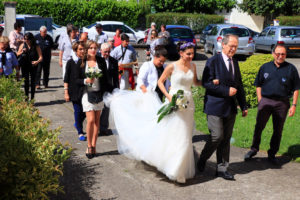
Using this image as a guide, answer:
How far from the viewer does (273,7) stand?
128 ft

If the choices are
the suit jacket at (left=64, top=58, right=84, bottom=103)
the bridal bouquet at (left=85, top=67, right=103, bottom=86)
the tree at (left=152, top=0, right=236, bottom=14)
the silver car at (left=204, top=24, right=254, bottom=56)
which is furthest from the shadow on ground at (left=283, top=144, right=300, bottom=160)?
the tree at (left=152, top=0, right=236, bottom=14)

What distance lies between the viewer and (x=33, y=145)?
4352mm

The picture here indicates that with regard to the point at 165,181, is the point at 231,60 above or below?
above

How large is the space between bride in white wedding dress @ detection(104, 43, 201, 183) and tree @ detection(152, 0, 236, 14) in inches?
1245

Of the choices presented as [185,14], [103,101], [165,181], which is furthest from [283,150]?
[185,14]

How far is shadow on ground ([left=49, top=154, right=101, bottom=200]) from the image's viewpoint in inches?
213

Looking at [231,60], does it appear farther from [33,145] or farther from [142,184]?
[33,145]

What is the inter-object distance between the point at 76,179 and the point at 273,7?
3661 centimetres

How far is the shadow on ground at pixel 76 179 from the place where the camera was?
541cm

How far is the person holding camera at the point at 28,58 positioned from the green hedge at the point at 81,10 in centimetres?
2334

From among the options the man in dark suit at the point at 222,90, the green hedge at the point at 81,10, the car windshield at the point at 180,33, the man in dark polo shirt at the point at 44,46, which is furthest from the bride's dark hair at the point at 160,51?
the green hedge at the point at 81,10

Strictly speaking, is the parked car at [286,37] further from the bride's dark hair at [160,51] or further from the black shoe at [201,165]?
the black shoe at [201,165]

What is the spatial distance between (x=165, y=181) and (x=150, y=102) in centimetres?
A: 128

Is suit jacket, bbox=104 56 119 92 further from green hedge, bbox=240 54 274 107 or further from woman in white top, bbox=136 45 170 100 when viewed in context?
green hedge, bbox=240 54 274 107
